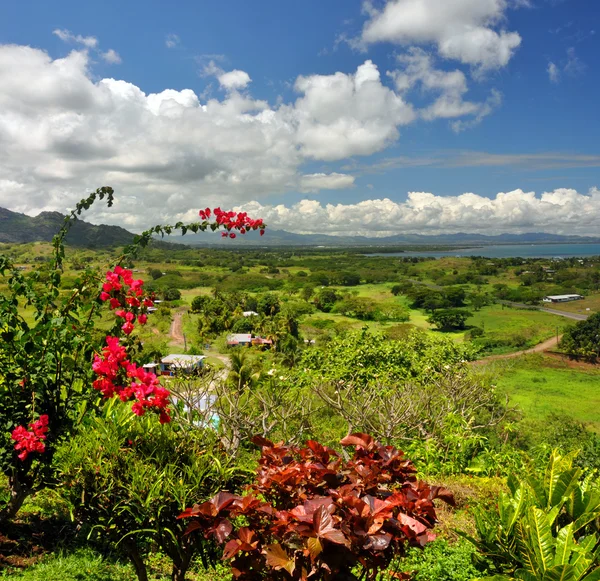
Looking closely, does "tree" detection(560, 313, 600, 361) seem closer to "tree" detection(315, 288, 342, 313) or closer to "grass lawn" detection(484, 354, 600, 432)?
"grass lawn" detection(484, 354, 600, 432)

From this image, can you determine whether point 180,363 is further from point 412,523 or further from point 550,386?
point 550,386

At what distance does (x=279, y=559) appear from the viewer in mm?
1592

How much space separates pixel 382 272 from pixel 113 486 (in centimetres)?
11180

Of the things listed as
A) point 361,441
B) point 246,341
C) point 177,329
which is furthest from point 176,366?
point 177,329

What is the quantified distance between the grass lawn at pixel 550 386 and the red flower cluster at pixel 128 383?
2616 cm

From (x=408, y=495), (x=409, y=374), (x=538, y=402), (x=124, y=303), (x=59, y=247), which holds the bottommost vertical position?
(x=538, y=402)

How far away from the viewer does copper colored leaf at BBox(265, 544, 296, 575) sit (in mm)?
1560

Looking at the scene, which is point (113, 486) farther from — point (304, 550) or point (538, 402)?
point (538, 402)

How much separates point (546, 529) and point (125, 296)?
9.56ft

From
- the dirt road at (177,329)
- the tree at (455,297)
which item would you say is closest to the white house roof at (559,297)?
the tree at (455,297)

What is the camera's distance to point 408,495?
1.93m

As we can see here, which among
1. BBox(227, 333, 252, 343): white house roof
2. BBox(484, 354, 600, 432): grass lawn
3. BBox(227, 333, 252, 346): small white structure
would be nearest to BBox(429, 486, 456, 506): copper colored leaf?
BBox(484, 354, 600, 432): grass lawn

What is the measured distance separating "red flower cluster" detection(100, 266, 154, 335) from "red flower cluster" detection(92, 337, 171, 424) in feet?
0.88

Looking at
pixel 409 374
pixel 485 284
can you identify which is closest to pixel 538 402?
pixel 409 374
